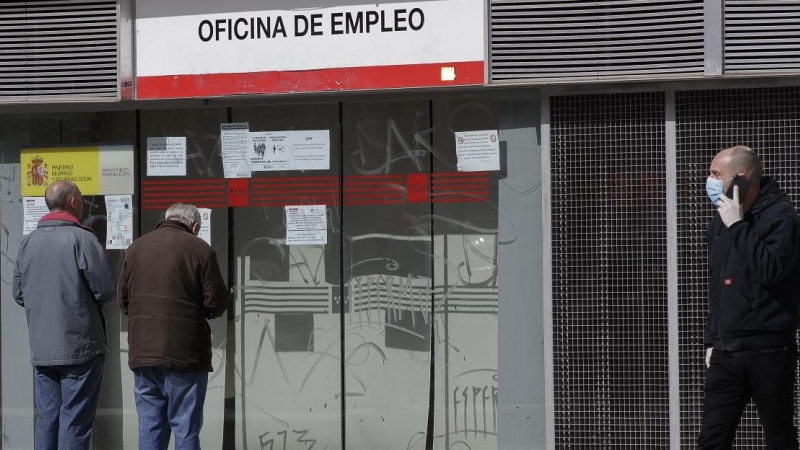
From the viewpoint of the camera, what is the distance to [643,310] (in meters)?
6.85

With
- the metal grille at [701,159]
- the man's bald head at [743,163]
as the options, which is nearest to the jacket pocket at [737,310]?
the man's bald head at [743,163]

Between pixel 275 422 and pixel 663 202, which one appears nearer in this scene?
pixel 663 202

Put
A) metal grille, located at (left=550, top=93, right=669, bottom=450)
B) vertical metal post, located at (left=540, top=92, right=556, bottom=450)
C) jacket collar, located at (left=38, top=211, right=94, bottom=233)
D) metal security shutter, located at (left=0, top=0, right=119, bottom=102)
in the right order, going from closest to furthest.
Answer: jacket collar, located at (left=38, top=211, right=94, bottom=233), metal grille, located at (left=550, top=93, right=669, bottom=450), vertical metal post, located at (left=540, top=92, right=556, bottom=450), metal security shutter, located at (left=0, top=0, right=119, bottom=102)

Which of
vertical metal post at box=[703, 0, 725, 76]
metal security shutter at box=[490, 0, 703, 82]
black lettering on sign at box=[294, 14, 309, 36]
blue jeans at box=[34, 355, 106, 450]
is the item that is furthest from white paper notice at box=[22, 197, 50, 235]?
vertical metal post at box=[703, 0, 725, 76]

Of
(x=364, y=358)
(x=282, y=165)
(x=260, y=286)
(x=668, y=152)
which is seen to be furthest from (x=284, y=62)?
(x=668, y=152)

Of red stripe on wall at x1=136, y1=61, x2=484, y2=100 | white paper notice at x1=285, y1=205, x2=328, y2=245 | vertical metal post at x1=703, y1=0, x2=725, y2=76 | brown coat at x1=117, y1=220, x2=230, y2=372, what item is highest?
vertical metal post at x1=703, y1=0, x2=725, y2=76

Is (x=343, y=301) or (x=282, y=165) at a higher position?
(x=282, y=165)

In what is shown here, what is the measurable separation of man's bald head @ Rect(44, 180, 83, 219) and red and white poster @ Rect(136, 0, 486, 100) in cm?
130

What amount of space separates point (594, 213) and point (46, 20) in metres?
4.11

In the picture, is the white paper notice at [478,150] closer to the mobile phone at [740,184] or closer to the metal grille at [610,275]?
the metal grille at [610,275]

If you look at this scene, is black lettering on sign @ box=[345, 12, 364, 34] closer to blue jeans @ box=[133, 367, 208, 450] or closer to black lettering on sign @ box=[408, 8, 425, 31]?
black lettering on sign @ box=[408, 8, 425, 31]

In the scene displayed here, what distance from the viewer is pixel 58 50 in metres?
7.65

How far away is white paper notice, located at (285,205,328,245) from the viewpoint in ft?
24.9

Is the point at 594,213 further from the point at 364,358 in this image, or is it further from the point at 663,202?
the point at 364,358
